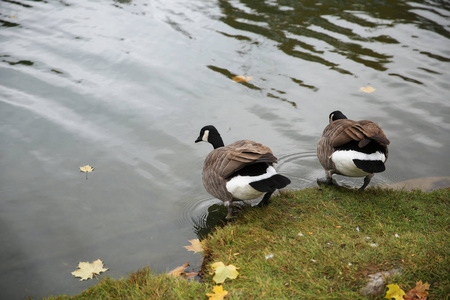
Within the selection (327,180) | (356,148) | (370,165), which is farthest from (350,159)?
(327,180)

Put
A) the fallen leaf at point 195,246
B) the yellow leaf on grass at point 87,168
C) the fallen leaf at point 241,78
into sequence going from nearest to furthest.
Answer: the fallen leaf at point 195,246
the yellow leaf on grass at point 87,168
the fallen leaf at point 241,78

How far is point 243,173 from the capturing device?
4.95 metres

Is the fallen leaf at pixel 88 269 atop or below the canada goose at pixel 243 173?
below

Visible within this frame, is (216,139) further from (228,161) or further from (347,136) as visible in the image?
(347,136)

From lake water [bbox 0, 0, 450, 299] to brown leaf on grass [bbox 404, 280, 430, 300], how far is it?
7.43ft

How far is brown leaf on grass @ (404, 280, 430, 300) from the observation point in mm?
3551

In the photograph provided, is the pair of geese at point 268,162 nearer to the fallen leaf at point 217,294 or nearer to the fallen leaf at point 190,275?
the fallen leaf at point 190,275

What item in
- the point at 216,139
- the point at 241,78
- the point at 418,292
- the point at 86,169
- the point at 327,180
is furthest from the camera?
the point at 241,78

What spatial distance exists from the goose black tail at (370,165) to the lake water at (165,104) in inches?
61.7

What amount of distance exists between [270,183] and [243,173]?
383 mm

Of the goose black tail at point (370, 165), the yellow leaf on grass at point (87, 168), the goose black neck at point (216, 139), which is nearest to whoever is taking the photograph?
the goose black tail at point (370, 165)

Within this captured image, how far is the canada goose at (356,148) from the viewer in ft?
16.7

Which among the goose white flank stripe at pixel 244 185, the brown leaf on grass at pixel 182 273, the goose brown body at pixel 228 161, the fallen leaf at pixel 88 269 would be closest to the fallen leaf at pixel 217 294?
the brown leaf on grass at pixel 182 273

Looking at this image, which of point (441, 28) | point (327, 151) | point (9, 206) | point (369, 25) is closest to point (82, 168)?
point (9, 206)
